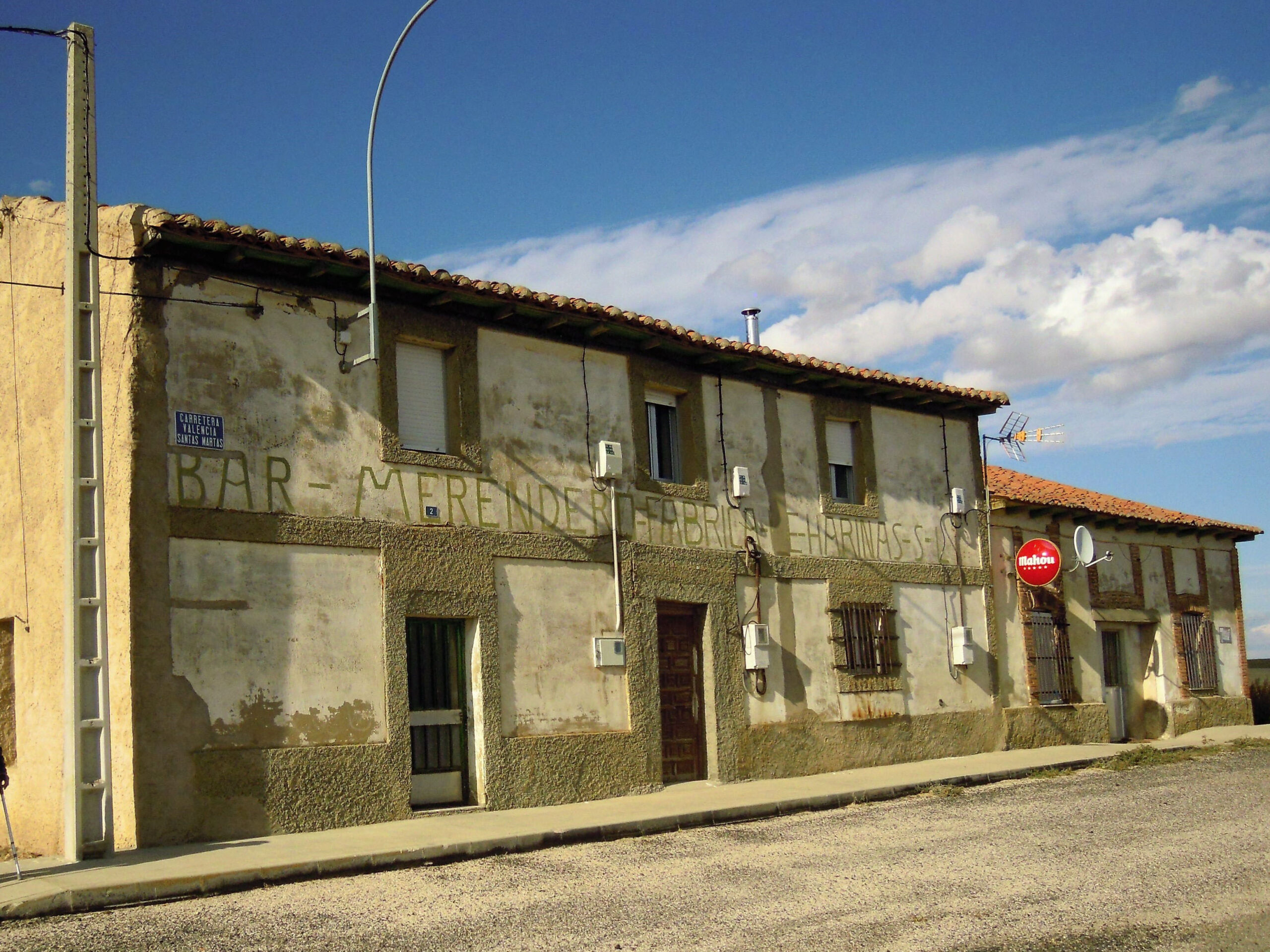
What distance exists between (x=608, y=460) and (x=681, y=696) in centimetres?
307

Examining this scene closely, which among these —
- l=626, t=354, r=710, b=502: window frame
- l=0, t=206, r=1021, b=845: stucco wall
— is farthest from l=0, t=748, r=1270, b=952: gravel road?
l=626, t=354, r=710, b=502: window frame

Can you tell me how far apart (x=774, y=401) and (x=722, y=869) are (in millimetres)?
8728

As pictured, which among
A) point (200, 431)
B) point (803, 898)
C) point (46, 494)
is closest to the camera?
point (803, 898)

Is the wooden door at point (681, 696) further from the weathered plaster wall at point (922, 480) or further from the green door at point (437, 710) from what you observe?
the weathered plaster wall at point (922, 480)

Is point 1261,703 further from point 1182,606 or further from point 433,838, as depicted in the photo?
point 433,838

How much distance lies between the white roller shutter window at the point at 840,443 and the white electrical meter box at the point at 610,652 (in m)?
4.94

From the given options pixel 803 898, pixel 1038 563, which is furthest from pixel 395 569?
pixel 1038 563

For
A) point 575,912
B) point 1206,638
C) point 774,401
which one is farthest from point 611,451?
point 1206,638

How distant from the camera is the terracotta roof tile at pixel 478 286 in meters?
11.0

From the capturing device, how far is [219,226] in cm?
1103

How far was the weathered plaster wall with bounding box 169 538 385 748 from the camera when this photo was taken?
10.9 meters

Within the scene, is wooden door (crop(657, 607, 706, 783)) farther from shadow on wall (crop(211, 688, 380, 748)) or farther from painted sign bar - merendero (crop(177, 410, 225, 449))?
painted sign bar - merendero (crop(177, 410, 225, 449))

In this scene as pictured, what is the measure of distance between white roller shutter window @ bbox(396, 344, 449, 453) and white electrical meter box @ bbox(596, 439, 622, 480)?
193 centimetres

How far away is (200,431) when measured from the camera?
11188 mm
